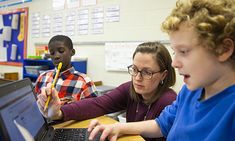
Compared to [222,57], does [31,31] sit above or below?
above

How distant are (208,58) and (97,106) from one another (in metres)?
0.74

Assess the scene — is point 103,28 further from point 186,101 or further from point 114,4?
point 186,101

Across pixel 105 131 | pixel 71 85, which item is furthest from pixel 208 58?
pixel 71 85

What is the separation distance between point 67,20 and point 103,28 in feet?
2.27

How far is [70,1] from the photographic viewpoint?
10.8ft

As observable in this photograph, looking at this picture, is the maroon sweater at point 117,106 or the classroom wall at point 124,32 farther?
the classroom wall at point 124,32

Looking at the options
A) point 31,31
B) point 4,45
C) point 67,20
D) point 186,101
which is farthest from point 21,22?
point 186,101

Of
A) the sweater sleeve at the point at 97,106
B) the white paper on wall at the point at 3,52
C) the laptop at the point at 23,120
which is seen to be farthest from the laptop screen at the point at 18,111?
the white paper on wall at the point at 3,52

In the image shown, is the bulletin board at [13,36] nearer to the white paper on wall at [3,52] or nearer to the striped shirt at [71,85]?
the white paper on wall at [3,52]

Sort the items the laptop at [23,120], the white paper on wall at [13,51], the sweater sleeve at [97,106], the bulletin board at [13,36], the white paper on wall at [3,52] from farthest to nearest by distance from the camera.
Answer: the white paper on wall at [3,52]
the white paper on wall at [13,51]
the bulletin board at [13,36]
the sweater sleeve at [97,106]
the laptop at [23,120]

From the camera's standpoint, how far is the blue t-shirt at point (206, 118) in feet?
1.89

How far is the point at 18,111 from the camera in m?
0.75

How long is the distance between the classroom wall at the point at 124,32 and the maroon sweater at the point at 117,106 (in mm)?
1227

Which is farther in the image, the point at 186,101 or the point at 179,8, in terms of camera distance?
the point at 186,101
